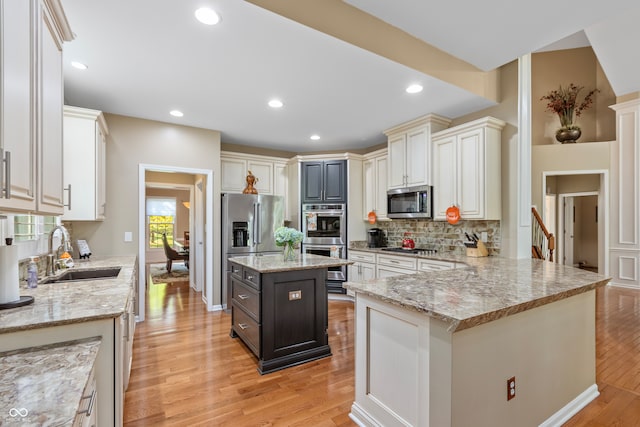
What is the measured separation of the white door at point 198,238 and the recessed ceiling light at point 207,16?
329cm

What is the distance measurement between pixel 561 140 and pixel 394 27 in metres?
5.43

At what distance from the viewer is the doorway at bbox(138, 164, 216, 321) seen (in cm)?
391

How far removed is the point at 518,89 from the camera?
340cm

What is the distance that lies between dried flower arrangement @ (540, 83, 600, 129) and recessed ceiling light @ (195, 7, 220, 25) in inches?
269

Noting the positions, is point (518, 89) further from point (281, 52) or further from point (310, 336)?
point (310, 336)

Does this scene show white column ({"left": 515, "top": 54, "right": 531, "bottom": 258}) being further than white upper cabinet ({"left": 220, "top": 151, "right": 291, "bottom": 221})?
No

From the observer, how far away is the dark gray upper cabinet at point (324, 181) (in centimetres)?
513

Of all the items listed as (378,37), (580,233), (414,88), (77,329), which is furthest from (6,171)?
(580,233)

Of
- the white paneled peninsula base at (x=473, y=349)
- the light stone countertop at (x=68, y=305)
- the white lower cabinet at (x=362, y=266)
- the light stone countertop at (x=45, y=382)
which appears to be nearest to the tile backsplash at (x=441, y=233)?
the white lower cabinet at (x=362, y=266)

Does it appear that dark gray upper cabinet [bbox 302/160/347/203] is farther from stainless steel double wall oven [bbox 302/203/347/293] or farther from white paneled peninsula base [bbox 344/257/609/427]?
white paneled peninsula base [bbox 344/257/609/427]

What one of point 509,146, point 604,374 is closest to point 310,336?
point 604,374

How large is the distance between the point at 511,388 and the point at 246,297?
2182 mm

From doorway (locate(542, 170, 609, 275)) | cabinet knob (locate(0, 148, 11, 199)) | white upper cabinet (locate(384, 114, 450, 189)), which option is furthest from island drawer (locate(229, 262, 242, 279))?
doorway (locate(542, 170, 609, 275))

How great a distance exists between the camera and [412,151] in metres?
4.19
